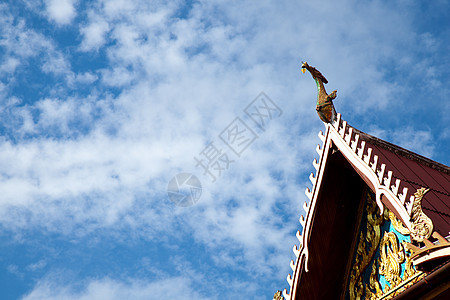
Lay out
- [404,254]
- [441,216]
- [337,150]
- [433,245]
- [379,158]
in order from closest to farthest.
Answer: [433,245] → [441,216] → [404,254] → [379,158] → [337,150]

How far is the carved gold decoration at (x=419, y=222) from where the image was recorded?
835 centimetres

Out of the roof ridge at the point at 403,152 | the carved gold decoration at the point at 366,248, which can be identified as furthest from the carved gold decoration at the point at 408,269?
the roof ridge at the point at 403,152

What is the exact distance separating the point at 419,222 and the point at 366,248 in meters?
2.81

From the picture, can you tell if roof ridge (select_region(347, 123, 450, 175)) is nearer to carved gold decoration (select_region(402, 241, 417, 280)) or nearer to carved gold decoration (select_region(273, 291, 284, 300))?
carved gold decoration (select_region(402, 241, 417, 280))

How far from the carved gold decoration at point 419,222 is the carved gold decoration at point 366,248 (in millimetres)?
2132

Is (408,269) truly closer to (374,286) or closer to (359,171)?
(374,286)

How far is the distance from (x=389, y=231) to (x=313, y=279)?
2.39 m

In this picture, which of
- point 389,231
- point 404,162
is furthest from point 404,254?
point 404,162

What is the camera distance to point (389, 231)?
34.2 ft

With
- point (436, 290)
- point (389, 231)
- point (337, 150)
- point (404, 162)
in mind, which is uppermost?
point (337, 150)

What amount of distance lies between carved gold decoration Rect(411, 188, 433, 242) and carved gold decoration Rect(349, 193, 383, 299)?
2.13m

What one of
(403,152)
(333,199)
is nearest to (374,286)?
(333,199)

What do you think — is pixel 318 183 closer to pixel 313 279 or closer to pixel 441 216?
pixel 313 279

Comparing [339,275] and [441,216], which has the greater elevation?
[339,275]
